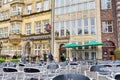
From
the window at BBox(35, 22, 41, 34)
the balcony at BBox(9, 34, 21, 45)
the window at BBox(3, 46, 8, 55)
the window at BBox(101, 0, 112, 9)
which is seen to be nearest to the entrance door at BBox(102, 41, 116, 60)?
the window at BBox(101, 0, 112, 9)

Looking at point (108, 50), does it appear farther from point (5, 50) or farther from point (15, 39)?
point (5, 50)

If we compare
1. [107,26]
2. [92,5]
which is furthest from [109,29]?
[92,5]

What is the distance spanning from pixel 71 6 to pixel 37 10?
7686mm

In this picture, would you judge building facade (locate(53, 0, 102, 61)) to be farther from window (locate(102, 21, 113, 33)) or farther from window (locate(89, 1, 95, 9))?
window (locate(102, 21, 113, 33))

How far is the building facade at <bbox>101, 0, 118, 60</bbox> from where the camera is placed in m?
26.6

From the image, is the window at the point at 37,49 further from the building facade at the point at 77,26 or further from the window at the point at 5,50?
the window at the point at 5,50

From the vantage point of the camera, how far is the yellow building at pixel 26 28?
→ 1316 inches

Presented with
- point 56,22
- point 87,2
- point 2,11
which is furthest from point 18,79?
point 2,11

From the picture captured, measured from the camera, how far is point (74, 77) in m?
4.03

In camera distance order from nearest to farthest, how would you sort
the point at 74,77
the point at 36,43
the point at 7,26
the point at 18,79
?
the point at 74,77
the point at 18,79
the point at 36,43
the point at 7,26

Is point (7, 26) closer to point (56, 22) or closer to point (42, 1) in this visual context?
point (42, 1)

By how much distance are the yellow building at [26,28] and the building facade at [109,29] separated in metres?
9.17

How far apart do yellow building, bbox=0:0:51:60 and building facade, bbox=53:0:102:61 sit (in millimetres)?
1987

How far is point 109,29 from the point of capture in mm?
27203
